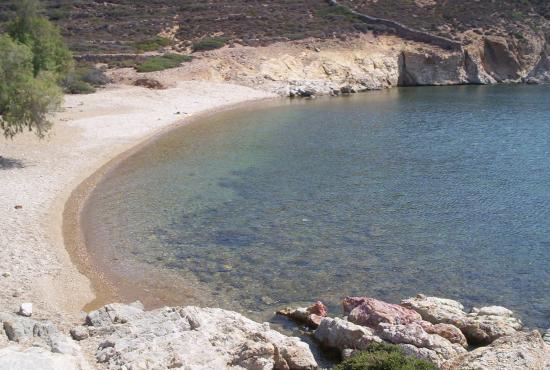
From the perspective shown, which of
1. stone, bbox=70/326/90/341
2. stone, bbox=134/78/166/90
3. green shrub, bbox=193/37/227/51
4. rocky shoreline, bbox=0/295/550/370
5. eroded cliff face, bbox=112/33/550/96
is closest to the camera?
rocky shoreline, bbox=0/295/550/370

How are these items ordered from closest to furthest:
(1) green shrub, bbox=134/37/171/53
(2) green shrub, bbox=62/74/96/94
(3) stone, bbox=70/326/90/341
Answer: (3) stone, bbox=70/326/90/341
(2) green shrub, bbox=62/74/96/94
(1) green shrub, bbox=134/37/171/53

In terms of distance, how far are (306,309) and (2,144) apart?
23.1 m

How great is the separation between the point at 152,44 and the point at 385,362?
65859mm

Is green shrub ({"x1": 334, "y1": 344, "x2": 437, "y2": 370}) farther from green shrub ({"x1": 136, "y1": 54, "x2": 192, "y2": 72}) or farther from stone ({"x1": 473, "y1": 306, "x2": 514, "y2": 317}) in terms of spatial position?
green shrub ({"x1": 136, "y1": 54, "x2": 192, "y2": 72})

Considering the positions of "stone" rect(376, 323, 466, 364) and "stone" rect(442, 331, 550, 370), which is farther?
"stone" rect(376, 323, 466, 364)

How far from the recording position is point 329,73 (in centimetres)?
6725

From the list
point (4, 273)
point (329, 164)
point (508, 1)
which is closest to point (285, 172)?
point (329, 164)

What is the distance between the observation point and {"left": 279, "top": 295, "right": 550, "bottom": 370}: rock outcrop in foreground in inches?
508

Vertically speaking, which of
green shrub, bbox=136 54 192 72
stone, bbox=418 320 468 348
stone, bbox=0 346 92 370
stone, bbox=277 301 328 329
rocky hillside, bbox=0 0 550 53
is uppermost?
rocky hillside, bbox=0 0 550 53

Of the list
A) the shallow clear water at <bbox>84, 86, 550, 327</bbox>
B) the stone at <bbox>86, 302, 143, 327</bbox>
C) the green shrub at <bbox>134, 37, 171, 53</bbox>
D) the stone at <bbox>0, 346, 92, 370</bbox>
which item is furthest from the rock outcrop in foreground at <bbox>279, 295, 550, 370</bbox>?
the green shrub at <bbox>134, 37, 171, 53</bbox>

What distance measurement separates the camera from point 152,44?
7219cm

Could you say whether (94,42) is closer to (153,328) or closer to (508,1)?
(508,1)

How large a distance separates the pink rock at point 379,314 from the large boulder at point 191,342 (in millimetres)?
2009

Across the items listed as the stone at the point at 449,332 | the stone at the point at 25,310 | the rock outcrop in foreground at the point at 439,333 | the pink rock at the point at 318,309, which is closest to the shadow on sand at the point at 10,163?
the stone at the point at 25,310
